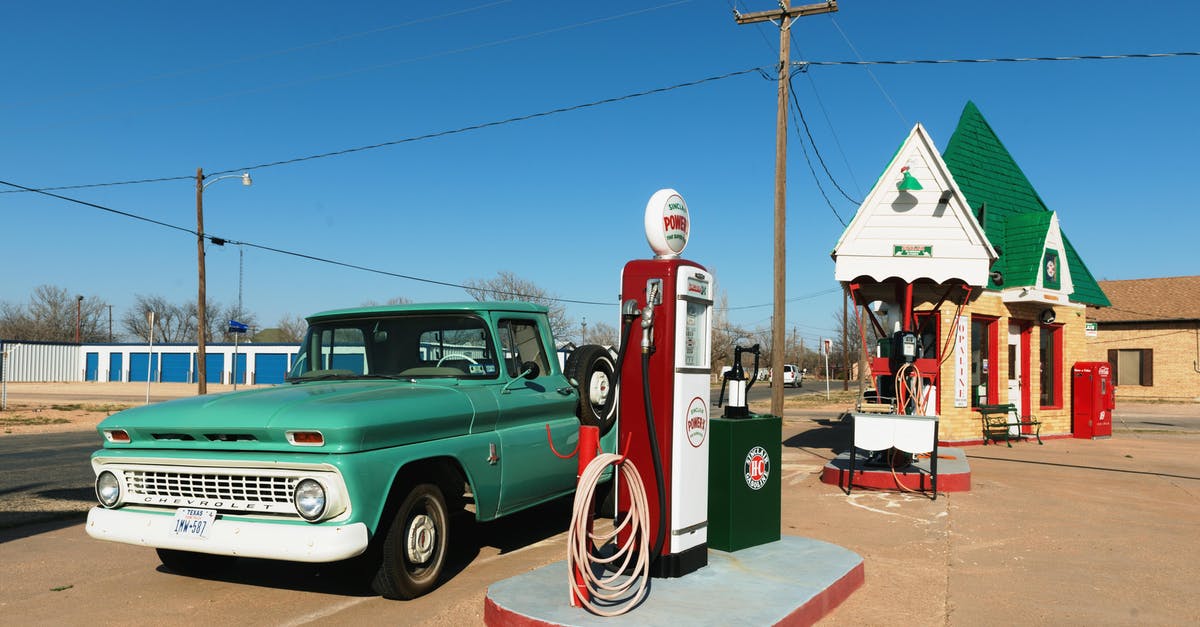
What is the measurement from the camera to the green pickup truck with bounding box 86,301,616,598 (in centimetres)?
508

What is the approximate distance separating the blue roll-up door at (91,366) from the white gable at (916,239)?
67.9 m

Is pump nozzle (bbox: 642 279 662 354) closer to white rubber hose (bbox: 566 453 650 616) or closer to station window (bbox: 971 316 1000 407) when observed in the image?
white rubber hose (bbox: 566 453 650 616)

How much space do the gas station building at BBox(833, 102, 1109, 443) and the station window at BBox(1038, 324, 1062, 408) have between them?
21 mm

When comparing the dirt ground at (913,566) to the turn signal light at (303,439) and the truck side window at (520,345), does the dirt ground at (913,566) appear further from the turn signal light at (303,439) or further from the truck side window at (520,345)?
the truck side window at (520,345)

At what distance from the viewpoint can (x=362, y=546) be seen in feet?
16.4

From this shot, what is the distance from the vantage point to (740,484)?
6574 millimetres

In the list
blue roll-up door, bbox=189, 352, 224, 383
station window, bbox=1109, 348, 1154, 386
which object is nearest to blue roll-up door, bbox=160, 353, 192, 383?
blue roll-up door, bbox=189, 352, 224, 383

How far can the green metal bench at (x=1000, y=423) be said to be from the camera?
16547mm

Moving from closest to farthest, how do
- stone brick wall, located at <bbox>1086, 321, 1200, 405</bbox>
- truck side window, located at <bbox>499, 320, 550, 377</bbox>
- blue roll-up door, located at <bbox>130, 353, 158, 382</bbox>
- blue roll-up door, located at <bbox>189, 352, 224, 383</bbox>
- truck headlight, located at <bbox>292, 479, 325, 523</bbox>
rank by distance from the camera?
truck headlight, located at <bbox>292, 479, 325, 523</bbox> → truck side window, located at <bbox>499, 320, 550, 377</bbox> → stone brick wall, located at <bbox>1086, 321, 1200, 405</bbox> → blue roll-up door, located at <bbox>189, 352, 224, 383</bbox> → blue roll-up door, located at <bbox>130, 353, 158, 382</bbox>

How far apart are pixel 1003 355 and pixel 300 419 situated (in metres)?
15.0

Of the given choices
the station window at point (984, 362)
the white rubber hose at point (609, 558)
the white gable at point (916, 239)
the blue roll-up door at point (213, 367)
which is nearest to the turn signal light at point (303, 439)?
the white rubber hose at point (609, 558)

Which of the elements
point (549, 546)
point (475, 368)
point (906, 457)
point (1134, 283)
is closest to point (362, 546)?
point (475, 368)

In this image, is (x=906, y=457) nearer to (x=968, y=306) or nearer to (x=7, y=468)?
(x=968, y=306)

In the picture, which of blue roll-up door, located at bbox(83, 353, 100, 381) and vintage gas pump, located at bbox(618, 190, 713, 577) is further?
blue roll-up door, located at bbox(83, 353, 100, 381)
